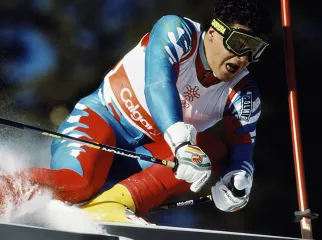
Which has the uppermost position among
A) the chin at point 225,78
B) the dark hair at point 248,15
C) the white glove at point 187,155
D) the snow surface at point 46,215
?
the dark hair at point 248,15

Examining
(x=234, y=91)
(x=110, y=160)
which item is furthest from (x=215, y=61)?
(x=110, y=160)

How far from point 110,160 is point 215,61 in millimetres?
546

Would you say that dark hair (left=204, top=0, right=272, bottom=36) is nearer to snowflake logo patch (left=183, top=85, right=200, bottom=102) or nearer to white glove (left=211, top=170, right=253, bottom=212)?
snowflake logo patch (left=183, top=85, right=200, bottom=102)

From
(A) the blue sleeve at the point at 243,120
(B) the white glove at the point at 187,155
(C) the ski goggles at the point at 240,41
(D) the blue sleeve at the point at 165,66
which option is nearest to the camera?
(B) the white glove at the point at 187,155

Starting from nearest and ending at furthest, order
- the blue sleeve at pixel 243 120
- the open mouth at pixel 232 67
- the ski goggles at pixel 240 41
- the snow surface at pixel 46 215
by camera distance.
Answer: the snow surface at pixel 46 215
the ski goggles at pixel 240 41
the open mouth at pixel 232 67
the blue sleeve at pixel 243 120

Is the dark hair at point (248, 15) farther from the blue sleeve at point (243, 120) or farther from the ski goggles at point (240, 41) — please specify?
the blue sleeve at point (243, 120)

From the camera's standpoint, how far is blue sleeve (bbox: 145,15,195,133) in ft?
7.19

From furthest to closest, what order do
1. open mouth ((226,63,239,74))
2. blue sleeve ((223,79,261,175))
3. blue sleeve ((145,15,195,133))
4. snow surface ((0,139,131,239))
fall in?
1. blue sleeve ((223,79,261,175))
2. open mouth ((226,63,239,74))
3. blue sleeve ((145,15,195,133))
4. snow surface ((0,139,131,239))

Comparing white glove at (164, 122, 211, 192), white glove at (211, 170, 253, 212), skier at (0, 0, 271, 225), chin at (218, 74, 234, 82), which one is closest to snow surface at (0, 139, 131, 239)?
skier at (0, 0, 271, 225)

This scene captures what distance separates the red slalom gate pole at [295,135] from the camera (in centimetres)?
237

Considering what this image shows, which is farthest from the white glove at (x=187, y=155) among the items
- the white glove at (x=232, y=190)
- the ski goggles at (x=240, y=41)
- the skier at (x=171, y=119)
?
the ski goggles at (x=240, y=41)

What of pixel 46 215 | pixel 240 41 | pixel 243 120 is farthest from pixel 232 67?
pixel 46 215

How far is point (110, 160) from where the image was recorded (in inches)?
95.7

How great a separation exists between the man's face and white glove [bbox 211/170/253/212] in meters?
0.38
